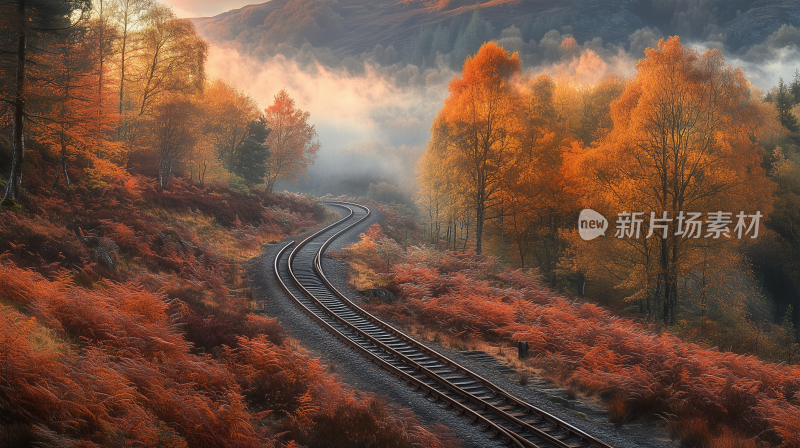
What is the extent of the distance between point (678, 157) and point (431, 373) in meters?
15.5

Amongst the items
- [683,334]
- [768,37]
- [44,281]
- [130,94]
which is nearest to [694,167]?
[683,334]

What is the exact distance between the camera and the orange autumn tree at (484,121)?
24031 millimetres

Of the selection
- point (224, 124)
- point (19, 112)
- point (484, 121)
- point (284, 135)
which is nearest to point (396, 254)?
point (484, 121)

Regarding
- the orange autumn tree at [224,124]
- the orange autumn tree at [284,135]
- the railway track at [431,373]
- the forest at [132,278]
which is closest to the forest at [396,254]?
the forest at [132,278]

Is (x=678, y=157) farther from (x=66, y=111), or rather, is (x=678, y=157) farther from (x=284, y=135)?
(x=284, y=135)

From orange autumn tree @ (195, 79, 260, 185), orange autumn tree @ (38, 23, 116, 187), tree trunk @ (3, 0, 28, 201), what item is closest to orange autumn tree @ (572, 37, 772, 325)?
orange autumn tree @ (38, 23, 116, 187)

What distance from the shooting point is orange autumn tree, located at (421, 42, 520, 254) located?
24031 mm

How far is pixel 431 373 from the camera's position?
10.9 metres

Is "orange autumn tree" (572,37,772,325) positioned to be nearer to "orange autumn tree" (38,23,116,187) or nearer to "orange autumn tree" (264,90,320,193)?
"orange autumn tree" (38,23,116,187)

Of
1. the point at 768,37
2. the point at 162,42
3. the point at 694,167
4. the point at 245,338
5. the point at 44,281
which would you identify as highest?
the point at 768,37

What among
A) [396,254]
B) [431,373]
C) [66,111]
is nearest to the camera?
[431,373]

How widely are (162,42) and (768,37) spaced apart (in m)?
214

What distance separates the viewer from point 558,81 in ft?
117

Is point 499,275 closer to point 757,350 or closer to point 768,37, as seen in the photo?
point 757,350
